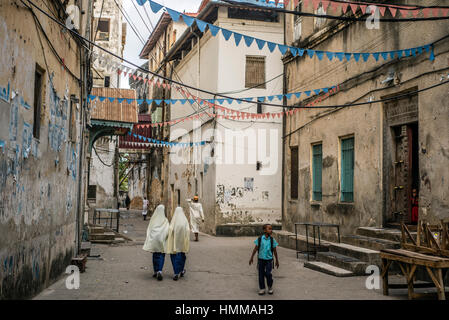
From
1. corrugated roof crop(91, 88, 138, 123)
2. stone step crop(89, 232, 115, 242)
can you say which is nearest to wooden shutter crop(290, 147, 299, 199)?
corrugated roof crop(91, 88, 138, 123)

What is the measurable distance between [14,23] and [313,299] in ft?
18.7

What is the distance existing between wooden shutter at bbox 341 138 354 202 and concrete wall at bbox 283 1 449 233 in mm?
151

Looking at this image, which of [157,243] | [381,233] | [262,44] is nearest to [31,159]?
[157,243]

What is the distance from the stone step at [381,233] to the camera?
1059 cm

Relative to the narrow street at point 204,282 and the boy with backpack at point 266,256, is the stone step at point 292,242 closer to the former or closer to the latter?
the narrow street at point 204,282

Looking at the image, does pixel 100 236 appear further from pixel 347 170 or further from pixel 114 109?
pixel 347 170

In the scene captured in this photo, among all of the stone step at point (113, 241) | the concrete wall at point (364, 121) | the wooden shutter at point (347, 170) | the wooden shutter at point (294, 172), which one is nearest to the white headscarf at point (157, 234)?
the concrete wall at point (364, 121)

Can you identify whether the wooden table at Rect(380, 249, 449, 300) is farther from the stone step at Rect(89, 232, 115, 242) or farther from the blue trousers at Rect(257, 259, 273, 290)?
the stone step at Rect(89, 232, 115, 242)

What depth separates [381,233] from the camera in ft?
36.3

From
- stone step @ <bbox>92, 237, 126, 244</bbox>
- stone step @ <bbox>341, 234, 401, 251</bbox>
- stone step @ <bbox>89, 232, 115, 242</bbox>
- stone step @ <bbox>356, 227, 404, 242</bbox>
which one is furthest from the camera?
stone step @ <bbox>89, 232, 115, 242</bbox>

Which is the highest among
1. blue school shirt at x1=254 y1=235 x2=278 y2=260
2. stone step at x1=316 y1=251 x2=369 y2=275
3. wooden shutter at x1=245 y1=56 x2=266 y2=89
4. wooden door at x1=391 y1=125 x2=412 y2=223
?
wooden shutter at x1=245 y1=56 x2=266 y2=89

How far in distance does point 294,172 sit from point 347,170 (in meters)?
4.14

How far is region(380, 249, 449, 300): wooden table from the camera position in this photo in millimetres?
7000

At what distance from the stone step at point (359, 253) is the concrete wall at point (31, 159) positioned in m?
5.83
